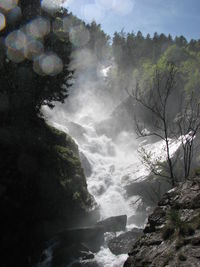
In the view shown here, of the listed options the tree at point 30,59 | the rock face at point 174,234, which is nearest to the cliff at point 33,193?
the tree at point 30,59

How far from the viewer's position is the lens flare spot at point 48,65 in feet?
58.6

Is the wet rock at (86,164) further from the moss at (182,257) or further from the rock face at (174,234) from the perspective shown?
the moss at (182,257)

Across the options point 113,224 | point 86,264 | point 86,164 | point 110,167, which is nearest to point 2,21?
point 86,264

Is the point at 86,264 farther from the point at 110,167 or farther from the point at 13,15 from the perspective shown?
the point at 110,167

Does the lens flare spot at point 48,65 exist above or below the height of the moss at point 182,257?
above

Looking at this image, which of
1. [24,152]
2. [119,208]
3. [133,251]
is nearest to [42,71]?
[24,152]

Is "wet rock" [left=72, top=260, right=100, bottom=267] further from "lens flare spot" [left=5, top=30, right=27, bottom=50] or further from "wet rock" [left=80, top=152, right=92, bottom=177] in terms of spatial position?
"wet rock" [left=80, top=152, right=92, bottom=177]

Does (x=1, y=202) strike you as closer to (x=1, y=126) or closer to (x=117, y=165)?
(x=1, y=126)

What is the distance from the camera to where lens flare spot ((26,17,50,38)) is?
18308 mm

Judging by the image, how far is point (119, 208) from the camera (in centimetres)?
2719

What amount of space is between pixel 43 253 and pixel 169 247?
36.7 ft

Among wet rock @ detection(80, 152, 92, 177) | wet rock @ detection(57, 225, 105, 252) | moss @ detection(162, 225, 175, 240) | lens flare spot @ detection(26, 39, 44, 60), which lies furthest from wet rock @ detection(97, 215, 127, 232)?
moss @ detection(162, 225, 175, 240)

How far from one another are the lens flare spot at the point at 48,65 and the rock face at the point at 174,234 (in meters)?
13.0

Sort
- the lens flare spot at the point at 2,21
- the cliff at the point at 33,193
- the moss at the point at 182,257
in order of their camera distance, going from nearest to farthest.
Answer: the moss at the point at 182,257 → the cliff at the point at 33,193 → the lens flare spot at the point at 2,21
